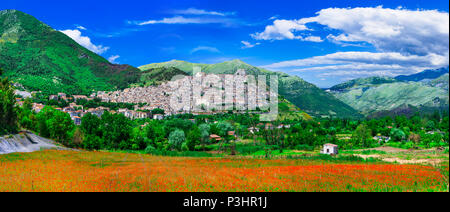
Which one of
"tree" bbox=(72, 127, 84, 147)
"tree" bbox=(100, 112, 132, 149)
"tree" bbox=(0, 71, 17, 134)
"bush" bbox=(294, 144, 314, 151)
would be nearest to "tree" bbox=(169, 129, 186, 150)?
"tree" bbox=(100, 112, 132, 149)

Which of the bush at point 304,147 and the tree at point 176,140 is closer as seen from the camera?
the tree at point 176,140

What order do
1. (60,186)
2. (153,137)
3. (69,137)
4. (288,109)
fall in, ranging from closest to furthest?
(60,186), (69,137), (153,137), (288,109)

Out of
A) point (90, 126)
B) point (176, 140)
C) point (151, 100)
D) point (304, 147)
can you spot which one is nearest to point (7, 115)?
point (90, 126)

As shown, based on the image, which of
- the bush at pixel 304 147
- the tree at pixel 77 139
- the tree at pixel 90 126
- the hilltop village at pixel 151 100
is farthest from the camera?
the hilltop village at pixel 151 100

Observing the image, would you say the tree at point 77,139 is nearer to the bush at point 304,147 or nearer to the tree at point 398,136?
the bush at point 304,147

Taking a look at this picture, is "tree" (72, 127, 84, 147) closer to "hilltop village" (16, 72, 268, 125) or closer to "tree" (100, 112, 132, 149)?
"tree" (100, 112, 132, 149)

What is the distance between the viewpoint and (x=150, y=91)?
7603 inches

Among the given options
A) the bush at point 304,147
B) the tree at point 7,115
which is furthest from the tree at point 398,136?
the tree at point 7,115

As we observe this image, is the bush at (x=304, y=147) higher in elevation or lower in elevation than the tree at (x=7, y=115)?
lower
